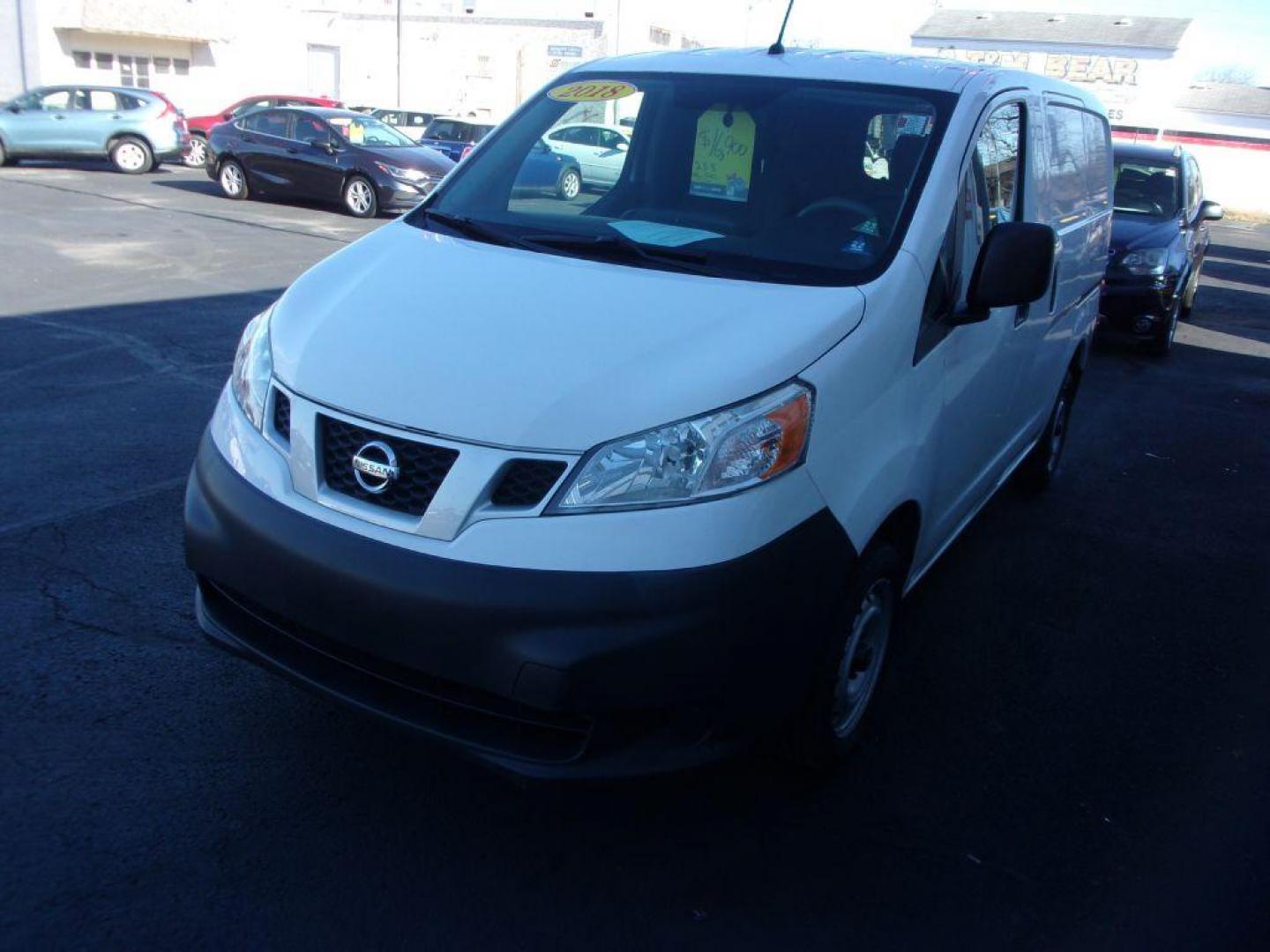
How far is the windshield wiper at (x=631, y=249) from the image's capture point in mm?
3334

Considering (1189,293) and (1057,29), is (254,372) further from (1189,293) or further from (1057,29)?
(1057,29)

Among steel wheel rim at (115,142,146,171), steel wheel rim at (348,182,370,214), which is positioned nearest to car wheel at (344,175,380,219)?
steel wheel rim at (348,182,370,214)

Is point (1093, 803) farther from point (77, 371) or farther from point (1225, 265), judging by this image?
point (1225, 265)

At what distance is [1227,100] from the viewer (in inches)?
2645

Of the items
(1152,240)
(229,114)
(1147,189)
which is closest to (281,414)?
(1152,240)

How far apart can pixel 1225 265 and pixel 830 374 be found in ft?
71.5

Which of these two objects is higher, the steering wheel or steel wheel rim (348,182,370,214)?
the steering wheel

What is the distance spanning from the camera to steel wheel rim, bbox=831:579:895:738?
3.19m

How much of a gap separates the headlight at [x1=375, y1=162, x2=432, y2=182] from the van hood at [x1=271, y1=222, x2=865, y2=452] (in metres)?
14.7

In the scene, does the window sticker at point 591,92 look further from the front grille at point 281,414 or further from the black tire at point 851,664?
the black tire at point 851,664

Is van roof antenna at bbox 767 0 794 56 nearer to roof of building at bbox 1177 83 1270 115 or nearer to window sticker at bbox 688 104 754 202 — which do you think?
window sticker at bbox 688 104 754 202

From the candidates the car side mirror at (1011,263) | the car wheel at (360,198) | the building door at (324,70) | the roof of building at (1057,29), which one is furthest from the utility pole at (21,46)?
the roof of building at (1057,29)

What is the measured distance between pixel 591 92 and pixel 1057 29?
229ft

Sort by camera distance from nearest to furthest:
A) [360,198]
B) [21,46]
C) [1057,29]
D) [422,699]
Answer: [422,699] < [360,198] < [21,46] < [1057,29]
